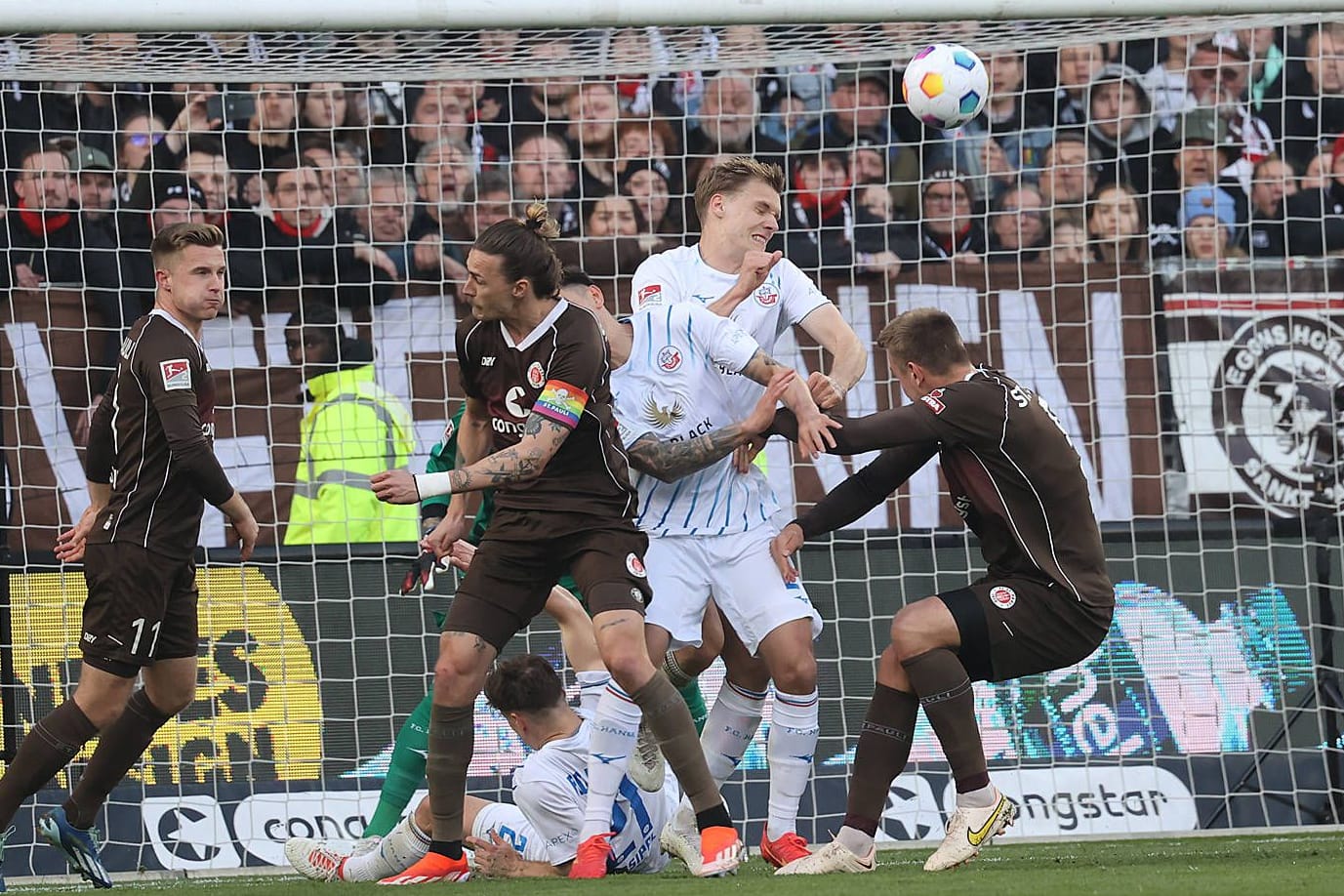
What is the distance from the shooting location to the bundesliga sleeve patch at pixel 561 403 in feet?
15.5

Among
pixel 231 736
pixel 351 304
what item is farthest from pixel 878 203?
pixel 231 736

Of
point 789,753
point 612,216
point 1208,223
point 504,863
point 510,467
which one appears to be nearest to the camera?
point 510,467

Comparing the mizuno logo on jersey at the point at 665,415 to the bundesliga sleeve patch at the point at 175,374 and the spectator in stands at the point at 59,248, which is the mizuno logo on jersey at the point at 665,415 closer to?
the bundesliga sleeve patch at the point at 175,374

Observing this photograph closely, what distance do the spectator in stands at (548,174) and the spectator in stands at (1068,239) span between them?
240cm

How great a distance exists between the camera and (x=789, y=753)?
5301 mm

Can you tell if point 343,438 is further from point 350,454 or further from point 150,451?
point 150,451

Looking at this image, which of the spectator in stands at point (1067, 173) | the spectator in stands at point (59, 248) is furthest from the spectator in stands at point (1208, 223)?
the spectator in stands at point (59, 248)

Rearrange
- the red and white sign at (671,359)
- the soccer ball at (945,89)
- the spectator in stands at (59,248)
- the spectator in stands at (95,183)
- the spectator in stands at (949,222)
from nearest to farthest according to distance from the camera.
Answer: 1. the red and white sign at (671,359)
2. the soccer ball at (945,89)
3. the spectator in stands at (59,248)
4. the spectator in stands at (95,183)
5. the spectator in stands at (949,222)

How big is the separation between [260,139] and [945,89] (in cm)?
374

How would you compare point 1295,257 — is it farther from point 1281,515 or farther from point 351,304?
point 351,304

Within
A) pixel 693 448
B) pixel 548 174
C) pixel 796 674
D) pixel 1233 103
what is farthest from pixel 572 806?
pixel 1233 103

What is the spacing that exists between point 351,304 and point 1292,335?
4497mm

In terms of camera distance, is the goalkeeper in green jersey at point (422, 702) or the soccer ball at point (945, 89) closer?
the goalkeeper in green jersey at point (422, 702)

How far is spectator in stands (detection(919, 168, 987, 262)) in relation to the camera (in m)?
8.37
